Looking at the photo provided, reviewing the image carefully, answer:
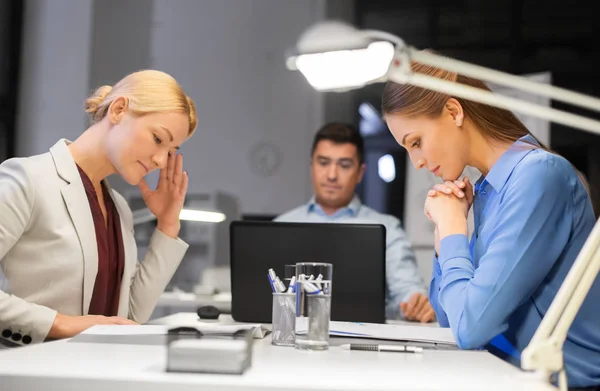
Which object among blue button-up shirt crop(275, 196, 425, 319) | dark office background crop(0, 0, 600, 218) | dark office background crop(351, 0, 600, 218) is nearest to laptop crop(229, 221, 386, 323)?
blue button-up shirt crop(275, 196, 425, 319)

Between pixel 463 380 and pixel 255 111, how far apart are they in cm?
470

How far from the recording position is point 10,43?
5.01m

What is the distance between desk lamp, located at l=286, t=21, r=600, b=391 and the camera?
2.72ft

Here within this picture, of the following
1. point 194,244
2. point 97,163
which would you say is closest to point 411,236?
point 194,244

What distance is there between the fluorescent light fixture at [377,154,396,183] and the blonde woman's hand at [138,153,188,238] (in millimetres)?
3452

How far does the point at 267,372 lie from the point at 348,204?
2.29 m

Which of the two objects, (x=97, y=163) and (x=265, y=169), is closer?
(x=97, y=163)

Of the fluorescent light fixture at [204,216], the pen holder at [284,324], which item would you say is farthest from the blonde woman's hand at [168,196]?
the fluorescent light fixture at [204,216]

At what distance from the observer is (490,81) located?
2.78 feet

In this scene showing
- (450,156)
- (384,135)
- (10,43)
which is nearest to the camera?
(450,156)

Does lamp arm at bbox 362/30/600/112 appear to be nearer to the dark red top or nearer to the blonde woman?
the blonde woman

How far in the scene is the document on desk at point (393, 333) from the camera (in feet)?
4.42

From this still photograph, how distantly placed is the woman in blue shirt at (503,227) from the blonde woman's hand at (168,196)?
34.2 inches

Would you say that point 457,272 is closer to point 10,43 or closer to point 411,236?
A: point 411,236
